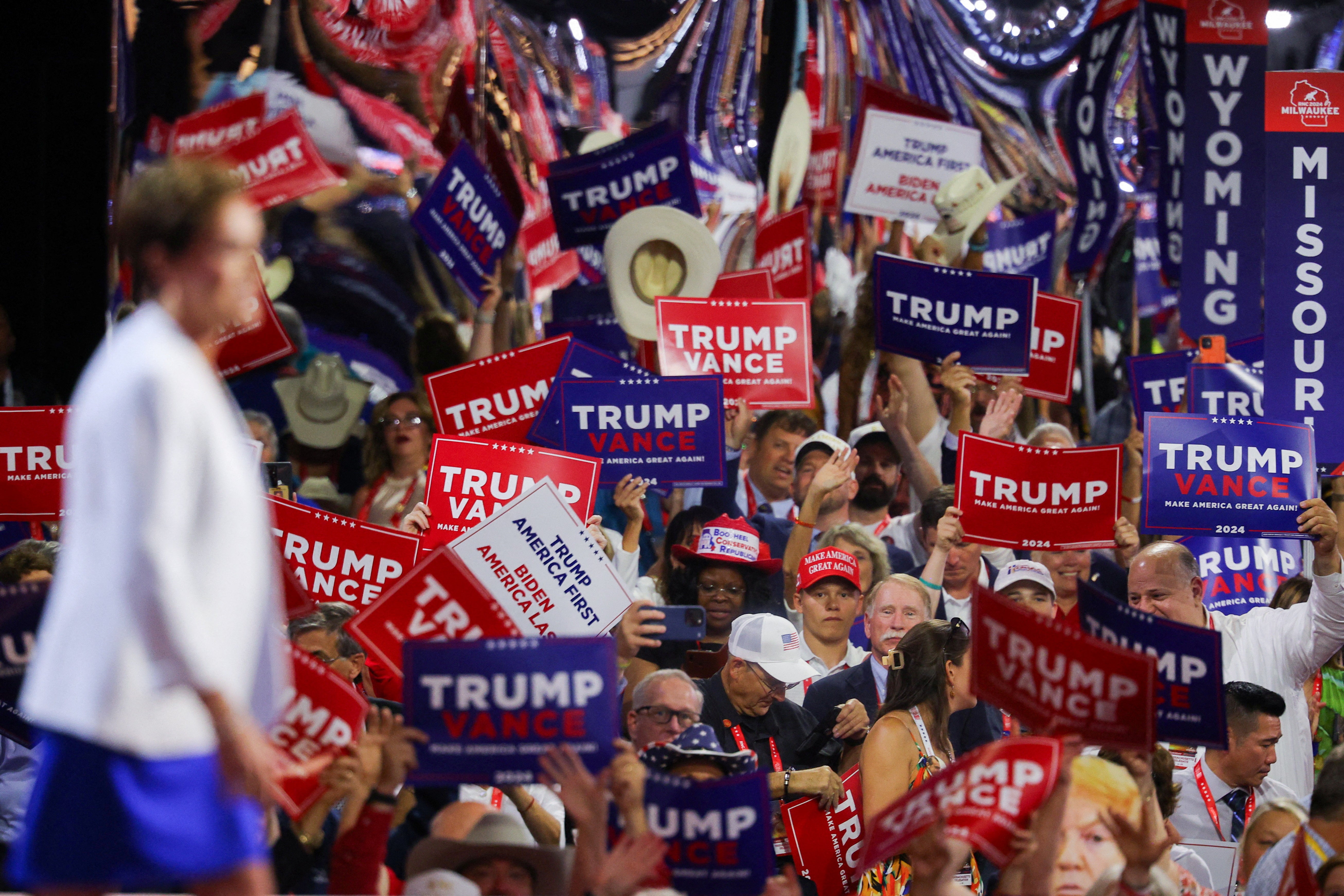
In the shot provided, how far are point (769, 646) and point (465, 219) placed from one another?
3454mm

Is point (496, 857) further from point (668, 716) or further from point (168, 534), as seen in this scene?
point (168, 534)

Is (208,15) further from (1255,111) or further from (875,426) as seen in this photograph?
(1255,111)

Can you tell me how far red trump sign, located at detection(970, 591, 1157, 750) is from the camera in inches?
142

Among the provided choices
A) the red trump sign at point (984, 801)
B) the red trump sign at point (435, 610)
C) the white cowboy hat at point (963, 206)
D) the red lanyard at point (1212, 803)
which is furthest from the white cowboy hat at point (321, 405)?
the red trump sign at point (984, 801)

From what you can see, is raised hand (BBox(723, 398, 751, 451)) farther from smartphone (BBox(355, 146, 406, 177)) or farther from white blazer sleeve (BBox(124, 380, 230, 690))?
white blazer sleeve (BBox(124, 380, 230, 690))

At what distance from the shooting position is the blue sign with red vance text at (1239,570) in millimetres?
6852

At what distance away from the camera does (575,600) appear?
491 cm

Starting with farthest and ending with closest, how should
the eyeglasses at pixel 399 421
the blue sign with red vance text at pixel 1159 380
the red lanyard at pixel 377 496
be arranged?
the blue sign with red vance text at pixel 1159 380 → the eyeglasses at pixel 399 421 → the red lanyard at pixel 377 496

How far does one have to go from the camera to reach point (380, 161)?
921cm

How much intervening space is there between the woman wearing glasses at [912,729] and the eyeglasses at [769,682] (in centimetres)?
36

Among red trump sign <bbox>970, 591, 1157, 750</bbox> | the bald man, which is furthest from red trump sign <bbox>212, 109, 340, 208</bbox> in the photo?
red trump sign <bbox>970, 591, 1157, 750</bbox>

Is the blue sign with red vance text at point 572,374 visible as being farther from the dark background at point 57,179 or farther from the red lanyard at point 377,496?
the dark background at point 57,179

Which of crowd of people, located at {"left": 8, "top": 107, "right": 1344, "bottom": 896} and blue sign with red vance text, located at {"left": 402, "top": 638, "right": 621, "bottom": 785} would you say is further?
blue sign with red vance text, located at {"left": 402, "top": 638, "right": 621, "bottom": 785}

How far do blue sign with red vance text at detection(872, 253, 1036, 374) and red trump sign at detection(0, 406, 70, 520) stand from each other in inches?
139
